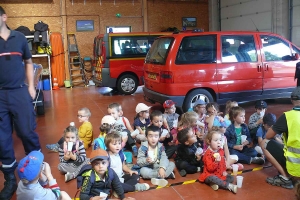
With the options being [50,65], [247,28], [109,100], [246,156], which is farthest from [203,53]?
[50,65]

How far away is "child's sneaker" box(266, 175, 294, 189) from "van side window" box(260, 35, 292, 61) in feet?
12.3

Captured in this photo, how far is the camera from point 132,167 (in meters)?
4.20

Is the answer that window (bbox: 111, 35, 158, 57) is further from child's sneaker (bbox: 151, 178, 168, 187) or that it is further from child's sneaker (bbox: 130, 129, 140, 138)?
child's sneaker (bbox: 151, 178, 168, 187)

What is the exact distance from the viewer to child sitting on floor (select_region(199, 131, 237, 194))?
3629 mm

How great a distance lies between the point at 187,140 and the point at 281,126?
1.20 metres

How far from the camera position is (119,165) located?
3766mm

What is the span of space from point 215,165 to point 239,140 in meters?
1.23

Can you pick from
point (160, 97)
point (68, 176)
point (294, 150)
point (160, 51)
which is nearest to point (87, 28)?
point (160, 51)

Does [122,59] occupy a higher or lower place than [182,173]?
higher

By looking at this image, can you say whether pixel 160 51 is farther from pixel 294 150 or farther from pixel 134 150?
pixel 294 150

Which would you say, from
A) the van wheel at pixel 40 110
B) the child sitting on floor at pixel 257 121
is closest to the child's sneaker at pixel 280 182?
the child sitting on floor at pixel 257 121

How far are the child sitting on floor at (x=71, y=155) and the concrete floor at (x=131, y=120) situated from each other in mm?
119

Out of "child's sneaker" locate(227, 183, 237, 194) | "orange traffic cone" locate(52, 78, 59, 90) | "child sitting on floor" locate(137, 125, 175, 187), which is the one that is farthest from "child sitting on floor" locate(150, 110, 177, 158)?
"orange traffic cone" locate(52, 78, 59, 90)

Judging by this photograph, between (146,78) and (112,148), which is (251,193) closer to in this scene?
(112,148)
